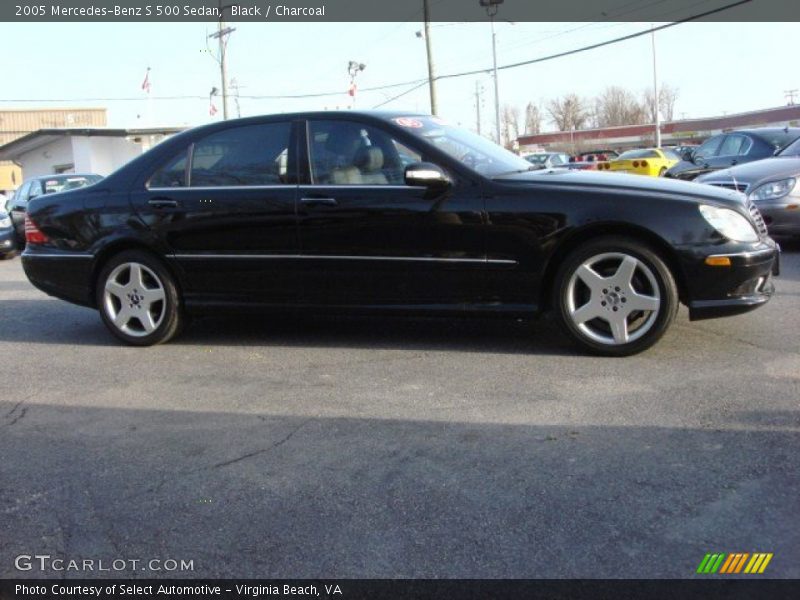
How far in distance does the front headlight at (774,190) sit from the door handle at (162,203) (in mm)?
6491

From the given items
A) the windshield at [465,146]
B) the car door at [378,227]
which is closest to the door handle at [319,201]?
the car door at [378,227]

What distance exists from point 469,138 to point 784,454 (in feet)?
10.5

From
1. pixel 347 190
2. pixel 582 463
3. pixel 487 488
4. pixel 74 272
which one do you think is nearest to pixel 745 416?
pixel 582 463

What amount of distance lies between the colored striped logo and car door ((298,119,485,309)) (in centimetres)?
263

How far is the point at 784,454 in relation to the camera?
3.25m

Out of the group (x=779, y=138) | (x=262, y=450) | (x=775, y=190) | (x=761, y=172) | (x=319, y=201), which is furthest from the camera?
(x=779, y=138)

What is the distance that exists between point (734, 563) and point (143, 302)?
4.43 metres

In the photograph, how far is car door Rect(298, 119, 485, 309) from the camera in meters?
4.91

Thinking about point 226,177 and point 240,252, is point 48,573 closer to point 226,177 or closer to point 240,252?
point 240,252

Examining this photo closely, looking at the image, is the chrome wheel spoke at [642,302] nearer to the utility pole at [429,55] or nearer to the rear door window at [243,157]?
the rear door window at [243,157]

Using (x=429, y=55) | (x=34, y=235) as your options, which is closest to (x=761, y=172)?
(x=34, y=235)

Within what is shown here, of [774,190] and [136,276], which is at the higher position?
[774,190]

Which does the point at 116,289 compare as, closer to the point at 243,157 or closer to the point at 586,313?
the point at 243,157

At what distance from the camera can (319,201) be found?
16.8ft
